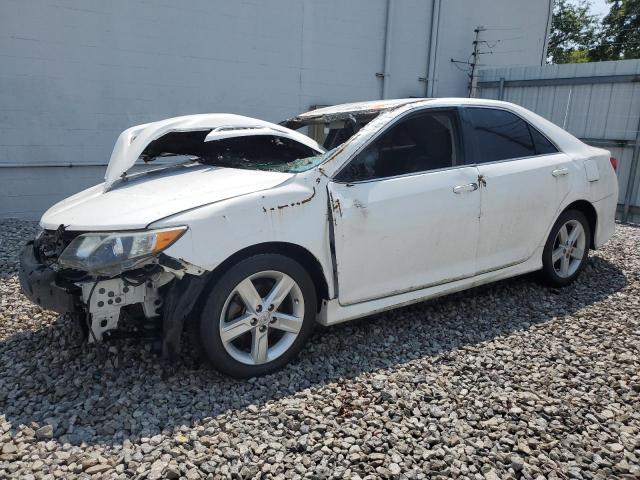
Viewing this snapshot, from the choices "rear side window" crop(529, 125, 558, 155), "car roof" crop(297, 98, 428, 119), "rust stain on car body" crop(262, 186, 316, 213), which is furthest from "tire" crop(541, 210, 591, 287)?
"rust stain on car body" crop(262, 186, 316, 213)

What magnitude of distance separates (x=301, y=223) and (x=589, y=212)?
2.96 m

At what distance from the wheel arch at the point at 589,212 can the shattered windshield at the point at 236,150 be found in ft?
7.77

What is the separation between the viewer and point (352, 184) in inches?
124

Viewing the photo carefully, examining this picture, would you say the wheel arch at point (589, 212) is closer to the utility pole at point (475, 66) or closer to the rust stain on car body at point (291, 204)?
the rust stain on car body at point (291, 204)

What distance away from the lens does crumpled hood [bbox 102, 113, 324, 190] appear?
3.40 meters

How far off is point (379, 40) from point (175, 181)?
7.63 m

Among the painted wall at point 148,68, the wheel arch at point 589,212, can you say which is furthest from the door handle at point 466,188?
the painted wall at point 148,68

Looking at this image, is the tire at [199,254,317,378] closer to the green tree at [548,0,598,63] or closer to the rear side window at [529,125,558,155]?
the rear side window at [529,125,558,155]

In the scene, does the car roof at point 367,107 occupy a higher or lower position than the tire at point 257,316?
higher

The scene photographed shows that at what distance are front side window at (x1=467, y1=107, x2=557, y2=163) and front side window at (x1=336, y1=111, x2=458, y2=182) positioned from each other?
0.24m

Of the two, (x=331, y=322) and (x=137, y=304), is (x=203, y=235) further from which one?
(x=331, y=322)

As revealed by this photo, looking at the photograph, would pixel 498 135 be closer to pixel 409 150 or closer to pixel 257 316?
pixel 409 150

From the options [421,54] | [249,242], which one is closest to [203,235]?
[249,242]

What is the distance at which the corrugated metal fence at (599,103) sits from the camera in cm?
807
